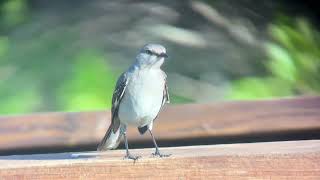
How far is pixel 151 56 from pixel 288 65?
19.3 inches

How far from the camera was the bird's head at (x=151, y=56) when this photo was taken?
1.08m

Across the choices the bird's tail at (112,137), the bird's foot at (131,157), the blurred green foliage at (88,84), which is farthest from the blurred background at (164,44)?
the bird's foot at (131,157)

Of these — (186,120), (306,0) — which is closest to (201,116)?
(186,120)

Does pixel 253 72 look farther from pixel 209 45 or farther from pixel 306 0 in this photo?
pixel 306 0

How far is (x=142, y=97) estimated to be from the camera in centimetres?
112

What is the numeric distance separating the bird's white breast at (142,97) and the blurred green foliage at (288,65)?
279 mm

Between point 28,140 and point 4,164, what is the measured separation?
8.4 inches

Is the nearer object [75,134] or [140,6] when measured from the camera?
[75,134]

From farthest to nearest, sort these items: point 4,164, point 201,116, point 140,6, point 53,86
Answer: point 140,6 → point 53,86 → point 201,116 → point 4,164

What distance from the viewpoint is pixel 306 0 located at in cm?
157

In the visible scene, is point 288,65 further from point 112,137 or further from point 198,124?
point 112,137

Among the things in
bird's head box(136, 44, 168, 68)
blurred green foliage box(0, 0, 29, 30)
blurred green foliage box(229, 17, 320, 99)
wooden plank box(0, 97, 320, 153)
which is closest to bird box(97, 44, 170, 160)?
bird's head box(136, 44, 168, 68)

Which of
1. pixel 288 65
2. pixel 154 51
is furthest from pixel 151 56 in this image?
pixel 288 65

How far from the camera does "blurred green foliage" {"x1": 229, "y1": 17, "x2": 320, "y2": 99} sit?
4.58ft
